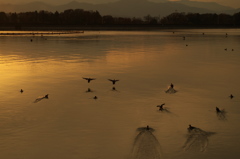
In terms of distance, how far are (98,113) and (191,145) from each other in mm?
5283

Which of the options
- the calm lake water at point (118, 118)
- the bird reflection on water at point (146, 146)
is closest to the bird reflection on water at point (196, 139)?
the calm lake water at point (118, 118)

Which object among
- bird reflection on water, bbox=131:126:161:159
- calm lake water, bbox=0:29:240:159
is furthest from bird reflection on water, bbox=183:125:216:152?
bird reflection on water, bbox=131:126:161:159

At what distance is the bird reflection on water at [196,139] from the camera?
1074cm

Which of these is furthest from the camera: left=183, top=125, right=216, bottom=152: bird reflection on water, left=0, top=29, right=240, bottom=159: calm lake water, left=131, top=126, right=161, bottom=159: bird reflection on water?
left=183, top=125, right=216, bottom=152: bird reflection on water

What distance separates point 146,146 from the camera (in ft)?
35.7

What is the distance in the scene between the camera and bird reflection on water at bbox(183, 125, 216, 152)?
1074 centimetres

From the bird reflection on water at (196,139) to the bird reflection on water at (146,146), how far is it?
100 cm

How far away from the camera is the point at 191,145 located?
10898 mm

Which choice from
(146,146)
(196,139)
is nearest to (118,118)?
(146,146)

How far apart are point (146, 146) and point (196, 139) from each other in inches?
73.5

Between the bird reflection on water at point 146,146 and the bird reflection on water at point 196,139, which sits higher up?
the bird reflection on water at point 196,139

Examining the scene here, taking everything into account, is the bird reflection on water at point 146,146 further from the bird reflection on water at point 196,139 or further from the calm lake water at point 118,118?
the bird reflection on water at point 196,139

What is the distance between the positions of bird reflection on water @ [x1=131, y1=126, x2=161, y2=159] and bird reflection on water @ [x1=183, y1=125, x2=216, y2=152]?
995mm

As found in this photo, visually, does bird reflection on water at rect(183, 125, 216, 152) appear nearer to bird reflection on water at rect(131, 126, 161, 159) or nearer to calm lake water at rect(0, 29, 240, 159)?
calm lake water at rect(0, 29, 240, 159)
